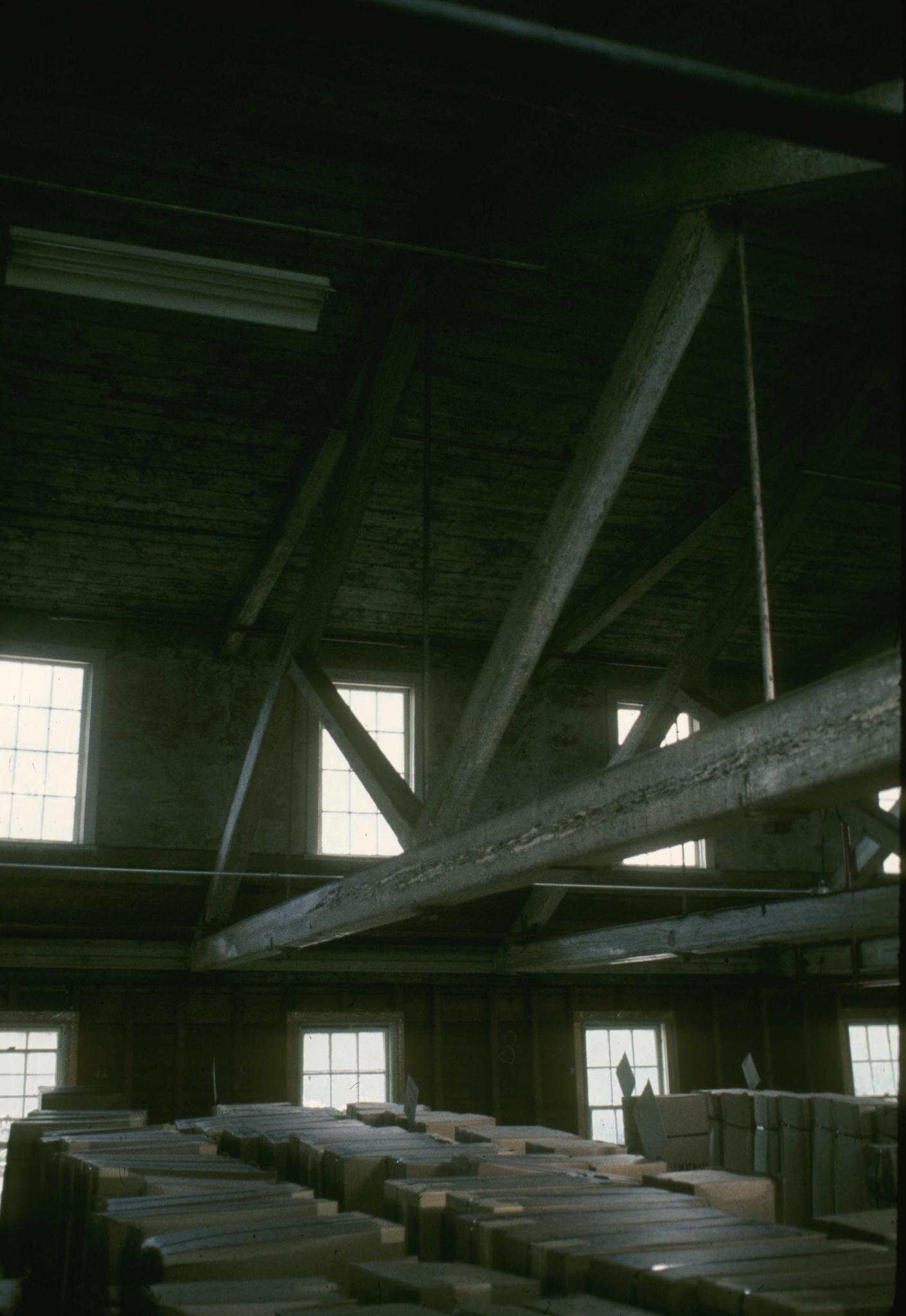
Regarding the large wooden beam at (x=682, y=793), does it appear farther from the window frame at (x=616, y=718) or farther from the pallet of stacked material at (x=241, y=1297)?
the window frame at (x=616, y=718)

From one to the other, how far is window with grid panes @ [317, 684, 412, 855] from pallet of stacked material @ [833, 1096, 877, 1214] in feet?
12.9

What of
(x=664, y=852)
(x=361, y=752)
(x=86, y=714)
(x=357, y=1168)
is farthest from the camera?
(x=664, y=852)

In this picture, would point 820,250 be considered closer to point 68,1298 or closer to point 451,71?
point 451,71

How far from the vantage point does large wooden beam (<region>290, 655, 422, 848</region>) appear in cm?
552

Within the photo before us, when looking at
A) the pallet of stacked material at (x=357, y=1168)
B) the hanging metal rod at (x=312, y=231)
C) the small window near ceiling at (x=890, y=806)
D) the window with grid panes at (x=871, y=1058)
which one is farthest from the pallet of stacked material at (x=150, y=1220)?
the window with grid panes at (x=871, y=1058)

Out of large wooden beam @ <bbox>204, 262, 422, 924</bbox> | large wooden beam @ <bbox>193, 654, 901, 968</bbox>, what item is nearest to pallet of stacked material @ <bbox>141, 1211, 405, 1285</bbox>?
large wooden beam @ <bbox>193, 654, 901, 968</bbox>

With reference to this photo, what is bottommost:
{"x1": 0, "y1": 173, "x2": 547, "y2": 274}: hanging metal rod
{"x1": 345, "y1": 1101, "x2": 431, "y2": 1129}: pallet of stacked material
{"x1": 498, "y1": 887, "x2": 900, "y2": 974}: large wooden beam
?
{"x1": 345, "y1": 1101, "x2": 431, "y2": 1129}: pallet of stacked material

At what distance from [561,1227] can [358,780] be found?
613cm

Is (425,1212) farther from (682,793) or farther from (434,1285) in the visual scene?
(682,793)

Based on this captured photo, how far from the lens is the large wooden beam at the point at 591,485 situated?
13.6ft

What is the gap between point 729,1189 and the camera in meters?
5.04

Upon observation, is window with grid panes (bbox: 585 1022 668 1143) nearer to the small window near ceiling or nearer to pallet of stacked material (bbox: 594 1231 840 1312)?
the small window near ceiling

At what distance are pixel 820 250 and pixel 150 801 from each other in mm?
6089

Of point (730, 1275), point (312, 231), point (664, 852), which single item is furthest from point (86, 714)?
point (730, 1275)
